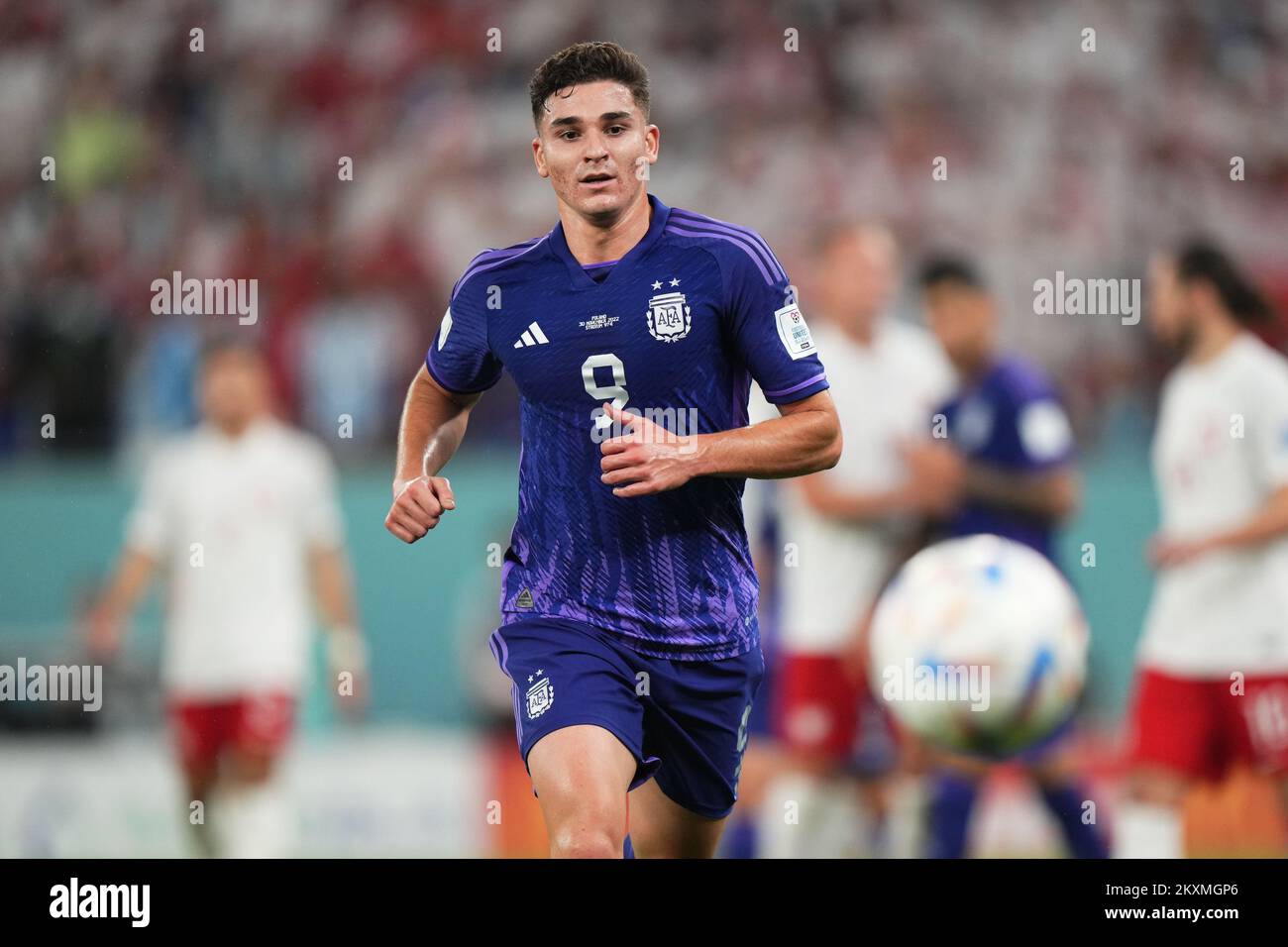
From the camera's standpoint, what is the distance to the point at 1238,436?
22.2 ft

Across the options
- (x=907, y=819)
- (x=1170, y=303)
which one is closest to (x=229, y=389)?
(x=907, y=819)

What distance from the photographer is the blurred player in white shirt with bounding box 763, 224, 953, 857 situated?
7543 millimetres

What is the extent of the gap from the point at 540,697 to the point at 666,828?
2.05 ft

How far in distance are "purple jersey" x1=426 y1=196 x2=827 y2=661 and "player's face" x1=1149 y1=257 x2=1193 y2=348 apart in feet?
10.6

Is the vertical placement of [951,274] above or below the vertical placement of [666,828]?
above

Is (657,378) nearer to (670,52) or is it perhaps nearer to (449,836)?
(449,836)

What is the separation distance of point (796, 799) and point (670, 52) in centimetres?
566

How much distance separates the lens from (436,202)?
11.1 metres

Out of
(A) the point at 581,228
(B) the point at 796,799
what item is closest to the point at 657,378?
(A) the point at 581,228

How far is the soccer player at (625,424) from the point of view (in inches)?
163
